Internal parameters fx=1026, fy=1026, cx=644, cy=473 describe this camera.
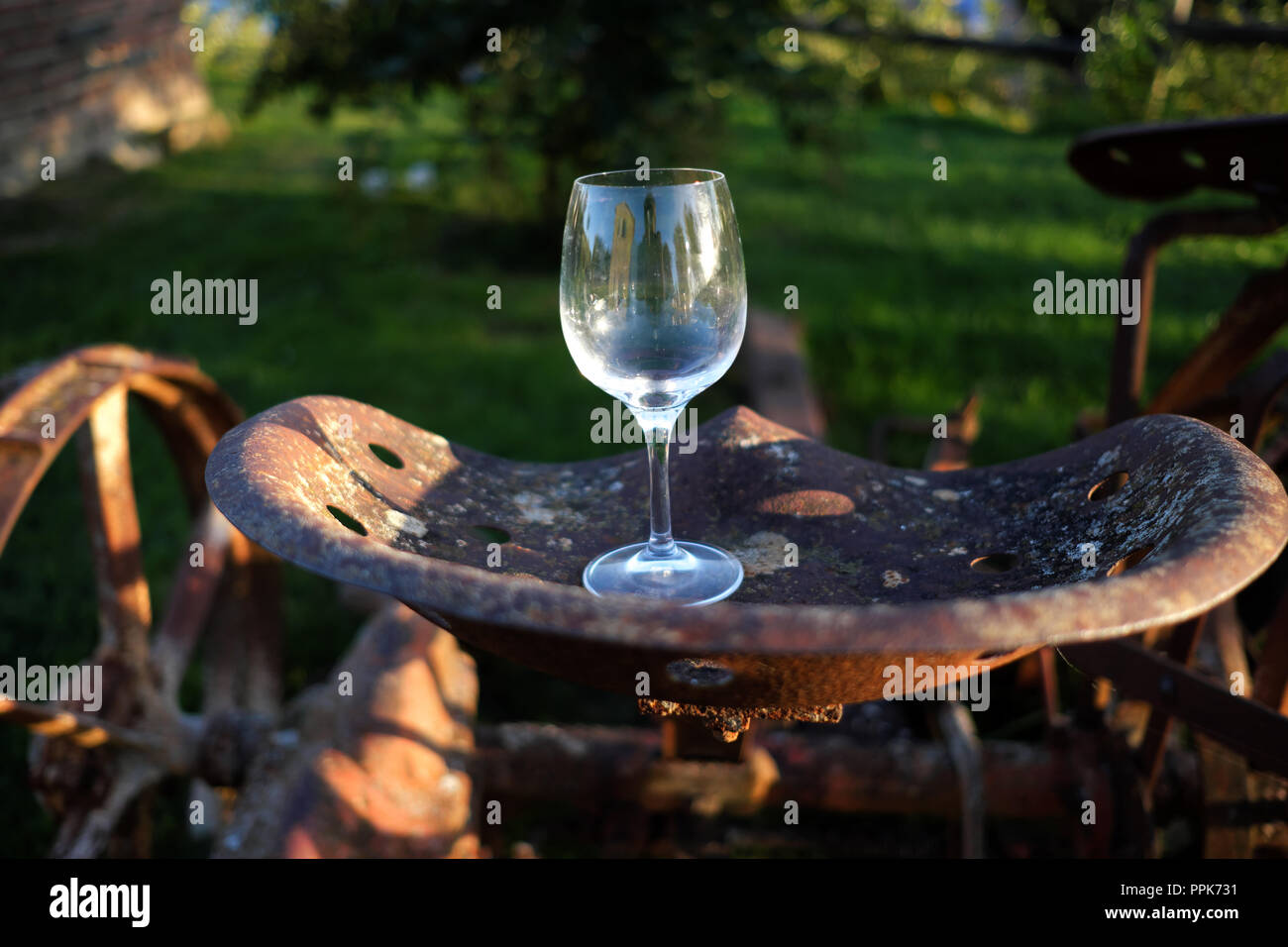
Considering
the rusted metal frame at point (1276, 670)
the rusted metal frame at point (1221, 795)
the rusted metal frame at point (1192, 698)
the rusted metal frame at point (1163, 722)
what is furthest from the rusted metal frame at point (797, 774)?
the rusted metal frame at point (1192, 698)

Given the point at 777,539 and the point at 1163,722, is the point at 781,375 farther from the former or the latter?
the point at 777,539

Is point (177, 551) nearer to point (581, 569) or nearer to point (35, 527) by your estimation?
point (35, 527)

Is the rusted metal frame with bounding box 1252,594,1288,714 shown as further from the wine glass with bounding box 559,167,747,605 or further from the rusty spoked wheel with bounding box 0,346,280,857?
the rusty spoked wheel with bounding box 0,346,280,857

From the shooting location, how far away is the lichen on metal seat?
663 millimetres

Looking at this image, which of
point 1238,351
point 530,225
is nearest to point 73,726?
point 1238,351

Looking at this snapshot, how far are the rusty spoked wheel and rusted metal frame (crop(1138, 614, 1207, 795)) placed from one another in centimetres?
164

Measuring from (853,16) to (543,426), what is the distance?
2.63 meters

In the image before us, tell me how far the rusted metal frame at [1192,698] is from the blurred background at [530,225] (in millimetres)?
1381

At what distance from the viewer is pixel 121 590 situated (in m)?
2.03

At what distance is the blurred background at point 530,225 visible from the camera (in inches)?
122

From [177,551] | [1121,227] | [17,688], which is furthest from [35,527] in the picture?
[1121,227]

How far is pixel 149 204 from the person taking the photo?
720 centimetres

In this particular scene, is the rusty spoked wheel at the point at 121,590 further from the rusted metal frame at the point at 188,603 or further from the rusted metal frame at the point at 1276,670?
the rusted metal frame at the point at 1276,670

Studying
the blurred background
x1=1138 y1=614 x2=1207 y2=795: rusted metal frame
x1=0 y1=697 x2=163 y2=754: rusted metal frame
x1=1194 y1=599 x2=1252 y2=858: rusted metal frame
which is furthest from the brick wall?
x1=1194 y1=599 x2=1252 y2=858: rusted metal frame
